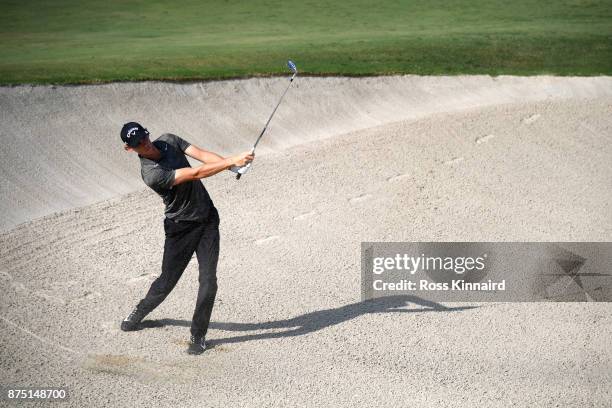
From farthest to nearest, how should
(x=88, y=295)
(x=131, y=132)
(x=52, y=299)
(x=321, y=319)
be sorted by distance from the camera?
(x=88, y=295) → (x=52, y=299) → (x=321, y=319) → (x=131, y=132)

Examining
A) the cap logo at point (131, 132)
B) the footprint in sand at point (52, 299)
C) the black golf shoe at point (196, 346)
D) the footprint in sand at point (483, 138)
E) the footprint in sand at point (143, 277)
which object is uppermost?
the footprint in sand at point (483, 138)

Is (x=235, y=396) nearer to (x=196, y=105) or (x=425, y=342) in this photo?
(x=425, y=342)

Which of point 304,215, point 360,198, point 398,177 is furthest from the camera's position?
point 398,177

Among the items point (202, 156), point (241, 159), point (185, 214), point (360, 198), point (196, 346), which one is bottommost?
point (196, 346)

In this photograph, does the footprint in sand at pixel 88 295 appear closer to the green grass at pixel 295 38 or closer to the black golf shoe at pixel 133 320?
the black golf shoe at pixel 133 320

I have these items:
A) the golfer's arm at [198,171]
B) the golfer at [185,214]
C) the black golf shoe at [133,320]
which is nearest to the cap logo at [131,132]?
the golfer at [185,214]

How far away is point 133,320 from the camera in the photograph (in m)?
7.97

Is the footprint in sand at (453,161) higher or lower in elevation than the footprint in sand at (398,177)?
higher

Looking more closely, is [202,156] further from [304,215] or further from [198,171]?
[304,215]

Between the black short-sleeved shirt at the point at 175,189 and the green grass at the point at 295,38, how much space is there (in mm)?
6854

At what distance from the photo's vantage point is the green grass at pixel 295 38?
1563 cm

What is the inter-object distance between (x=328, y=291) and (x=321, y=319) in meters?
0.73

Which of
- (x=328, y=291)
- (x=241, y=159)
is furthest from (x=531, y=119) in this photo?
(x=241, y=159)

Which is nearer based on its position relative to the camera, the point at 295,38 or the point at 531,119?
the point at 531,119
